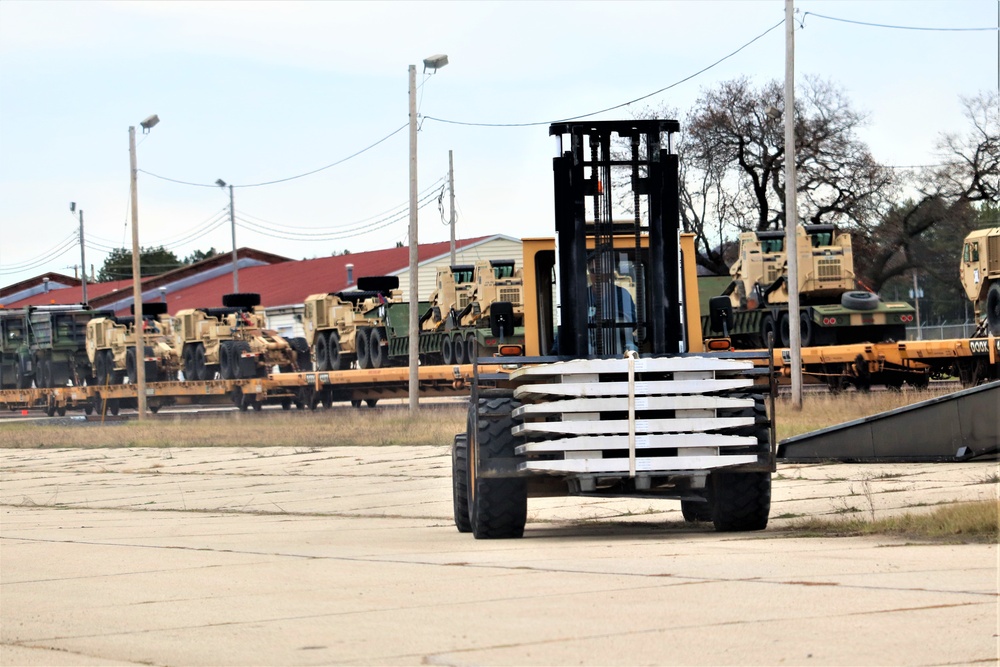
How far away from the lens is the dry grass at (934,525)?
370 inches

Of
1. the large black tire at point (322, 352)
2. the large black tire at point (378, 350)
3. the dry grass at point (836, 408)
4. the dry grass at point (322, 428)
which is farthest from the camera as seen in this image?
the large black tire at point (322, 352)

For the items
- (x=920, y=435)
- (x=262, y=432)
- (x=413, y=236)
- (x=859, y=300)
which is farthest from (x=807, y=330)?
(x=920, y=435)

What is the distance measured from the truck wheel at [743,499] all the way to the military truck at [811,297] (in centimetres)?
2056

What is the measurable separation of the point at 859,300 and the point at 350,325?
654 inches

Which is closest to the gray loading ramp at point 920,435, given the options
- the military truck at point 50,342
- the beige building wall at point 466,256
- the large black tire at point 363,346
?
the large black tire at point 363,346

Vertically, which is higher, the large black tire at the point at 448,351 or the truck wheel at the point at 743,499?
the large black tire at the point at 448,351

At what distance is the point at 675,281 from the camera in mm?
11273

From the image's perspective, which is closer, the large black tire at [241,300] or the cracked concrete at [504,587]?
the cracked concrete at [504,587]

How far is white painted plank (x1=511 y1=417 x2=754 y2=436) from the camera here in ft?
32.7

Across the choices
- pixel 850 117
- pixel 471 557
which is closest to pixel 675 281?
pixel 471 557

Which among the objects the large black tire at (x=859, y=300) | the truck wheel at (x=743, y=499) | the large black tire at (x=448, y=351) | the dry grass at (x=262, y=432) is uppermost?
the large black tire at (x=859, y=300)

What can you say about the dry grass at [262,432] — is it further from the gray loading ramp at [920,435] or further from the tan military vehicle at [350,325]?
the gray loading ramp at [920,435]

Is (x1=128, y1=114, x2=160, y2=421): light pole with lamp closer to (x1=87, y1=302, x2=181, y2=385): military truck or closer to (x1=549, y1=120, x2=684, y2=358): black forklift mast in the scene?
(x1=87, y1=302, x2=181, y2=385): military truck

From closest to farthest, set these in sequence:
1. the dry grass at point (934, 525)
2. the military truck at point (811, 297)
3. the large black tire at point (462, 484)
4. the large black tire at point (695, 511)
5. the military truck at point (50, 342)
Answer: the dry grass at point (934, 525) < the large black tire at point (462, 484) < the large black tire at point (695, 511) < the military truck at point (811, 297) < the military truck at point (50, 342)
